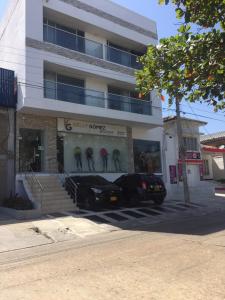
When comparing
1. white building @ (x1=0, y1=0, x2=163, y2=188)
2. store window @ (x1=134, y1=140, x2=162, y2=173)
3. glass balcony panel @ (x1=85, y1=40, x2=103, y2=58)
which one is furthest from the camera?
store window @ (x1=134, y1=140, x2=162, y2=173)

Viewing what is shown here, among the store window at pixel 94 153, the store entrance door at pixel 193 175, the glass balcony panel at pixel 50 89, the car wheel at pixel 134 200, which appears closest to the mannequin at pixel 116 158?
the store window at pixel 94 153

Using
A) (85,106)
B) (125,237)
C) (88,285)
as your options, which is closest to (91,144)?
(85,106)

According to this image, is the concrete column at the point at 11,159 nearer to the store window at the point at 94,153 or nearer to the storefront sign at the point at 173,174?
the store window at the point at 94,153

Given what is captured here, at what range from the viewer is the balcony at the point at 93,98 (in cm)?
2038

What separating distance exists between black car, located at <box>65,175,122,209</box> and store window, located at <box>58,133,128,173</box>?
3680mm

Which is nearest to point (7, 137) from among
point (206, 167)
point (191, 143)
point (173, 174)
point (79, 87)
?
point (79, 87)

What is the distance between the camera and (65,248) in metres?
9.92

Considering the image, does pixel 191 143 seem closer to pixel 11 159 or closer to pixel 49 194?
pixel 49 194

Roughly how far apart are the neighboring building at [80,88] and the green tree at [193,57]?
11.4m

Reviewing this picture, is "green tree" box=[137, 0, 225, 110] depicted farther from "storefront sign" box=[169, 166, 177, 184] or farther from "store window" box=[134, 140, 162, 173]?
"storefront sign" box=[169, 166, 177, 184]

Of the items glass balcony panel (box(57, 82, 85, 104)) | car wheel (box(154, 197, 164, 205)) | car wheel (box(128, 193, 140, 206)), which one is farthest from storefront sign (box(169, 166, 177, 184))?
glass balcony panel (box(57, 82, 85, 104))

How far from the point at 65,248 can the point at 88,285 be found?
13.2 feet

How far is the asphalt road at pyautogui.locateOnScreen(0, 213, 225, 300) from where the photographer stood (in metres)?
5.61

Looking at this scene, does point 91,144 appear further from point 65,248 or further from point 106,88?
point 65,248
